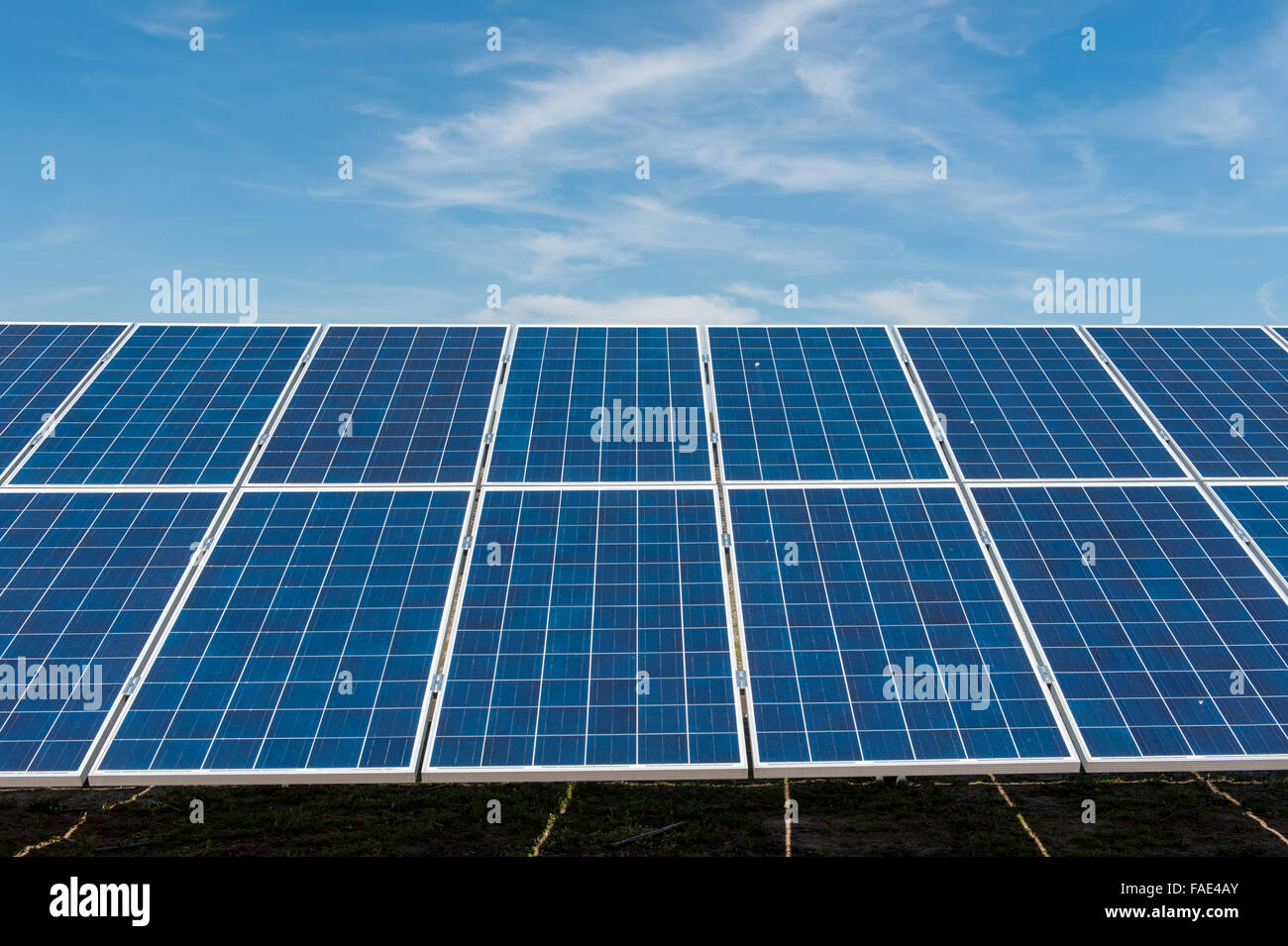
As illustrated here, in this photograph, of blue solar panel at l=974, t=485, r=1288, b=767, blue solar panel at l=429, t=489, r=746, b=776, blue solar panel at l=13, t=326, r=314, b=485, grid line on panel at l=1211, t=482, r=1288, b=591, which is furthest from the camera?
blue solar panel at l=13, t=326, r=314, b=485

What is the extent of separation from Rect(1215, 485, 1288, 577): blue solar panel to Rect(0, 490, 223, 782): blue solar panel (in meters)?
20.8

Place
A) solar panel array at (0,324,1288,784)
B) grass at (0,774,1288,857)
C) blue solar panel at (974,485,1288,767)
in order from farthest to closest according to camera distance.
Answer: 1. grass at (0,774,1288,857)
2. blue solar panel at (974,485,1288,767)
3. solar panel array at (0,324,1288,784)

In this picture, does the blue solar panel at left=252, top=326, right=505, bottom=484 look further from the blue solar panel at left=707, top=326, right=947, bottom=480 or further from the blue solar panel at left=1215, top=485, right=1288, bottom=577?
the blue solar panel at left=1215, top=485, right=1288, bottom=577

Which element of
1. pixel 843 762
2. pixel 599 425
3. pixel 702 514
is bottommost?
pixel 843 762

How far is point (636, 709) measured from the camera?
1566cm

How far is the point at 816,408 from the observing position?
75.6ft

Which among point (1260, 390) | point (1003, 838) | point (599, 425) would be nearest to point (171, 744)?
point (599, 425)

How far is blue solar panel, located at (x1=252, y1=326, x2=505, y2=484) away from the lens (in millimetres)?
21047

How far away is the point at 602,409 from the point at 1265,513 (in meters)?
14.1

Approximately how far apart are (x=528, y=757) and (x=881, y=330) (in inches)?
625

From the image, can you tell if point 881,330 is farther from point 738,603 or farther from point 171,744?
point 171,744

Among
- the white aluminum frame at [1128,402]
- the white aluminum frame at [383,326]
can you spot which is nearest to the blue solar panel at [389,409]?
the white aluminum frame at [383,326]

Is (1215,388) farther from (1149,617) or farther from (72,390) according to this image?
(72,390)

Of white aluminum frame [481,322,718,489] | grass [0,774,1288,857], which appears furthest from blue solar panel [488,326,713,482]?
grass [0,774,1288,857]
